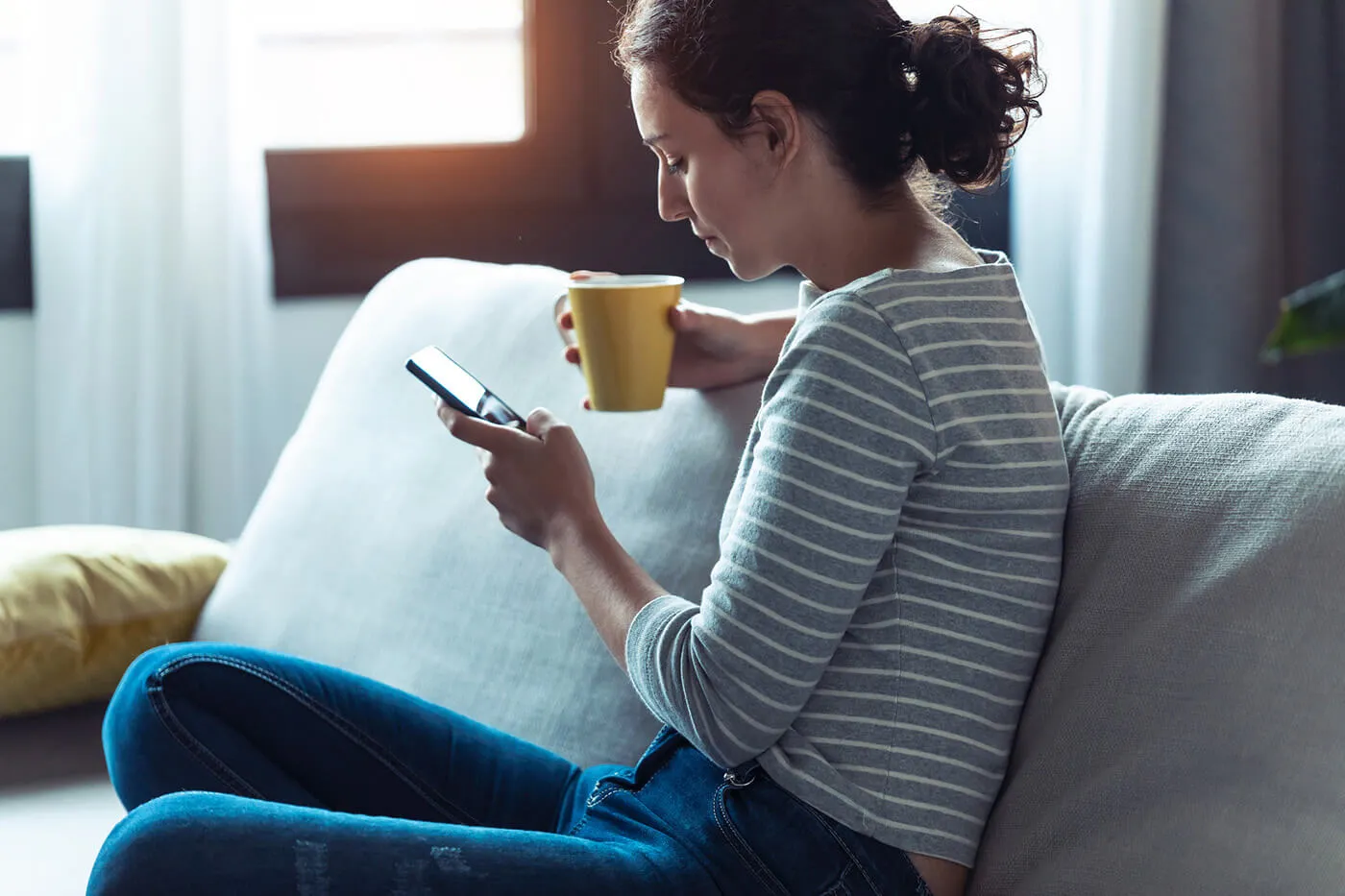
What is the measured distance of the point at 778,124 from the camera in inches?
40.2

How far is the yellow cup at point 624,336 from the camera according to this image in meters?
1.12

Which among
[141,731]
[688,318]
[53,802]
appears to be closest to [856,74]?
[688,318]

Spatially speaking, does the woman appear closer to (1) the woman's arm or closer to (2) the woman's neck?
(2) the woman's neck

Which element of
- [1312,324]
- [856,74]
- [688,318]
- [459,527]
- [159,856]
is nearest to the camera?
[1312,324]

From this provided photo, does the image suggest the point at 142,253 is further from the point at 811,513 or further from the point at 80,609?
the point at 811,513

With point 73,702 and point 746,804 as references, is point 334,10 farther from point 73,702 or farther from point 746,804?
point 746,804

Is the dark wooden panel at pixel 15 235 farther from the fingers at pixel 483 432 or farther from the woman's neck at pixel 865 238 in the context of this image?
the woman's neck at pixel 865 238

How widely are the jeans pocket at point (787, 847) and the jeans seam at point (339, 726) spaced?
12.0 inches

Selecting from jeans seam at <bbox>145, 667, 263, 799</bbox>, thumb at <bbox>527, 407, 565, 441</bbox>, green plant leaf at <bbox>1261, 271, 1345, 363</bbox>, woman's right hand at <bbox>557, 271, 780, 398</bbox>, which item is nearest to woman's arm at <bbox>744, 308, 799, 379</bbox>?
woman's right hand at <bbox>557, 271, 780, 398</bbox>

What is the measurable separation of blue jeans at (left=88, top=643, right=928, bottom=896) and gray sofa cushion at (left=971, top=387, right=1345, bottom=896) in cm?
12

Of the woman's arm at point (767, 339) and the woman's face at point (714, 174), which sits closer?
the woman's face at point (714, 174)

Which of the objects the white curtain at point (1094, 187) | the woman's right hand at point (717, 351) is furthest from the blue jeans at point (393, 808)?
the white curtain at point (1094, 187)

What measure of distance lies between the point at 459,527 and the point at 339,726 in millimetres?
356

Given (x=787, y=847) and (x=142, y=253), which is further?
(x=142, y=253)
